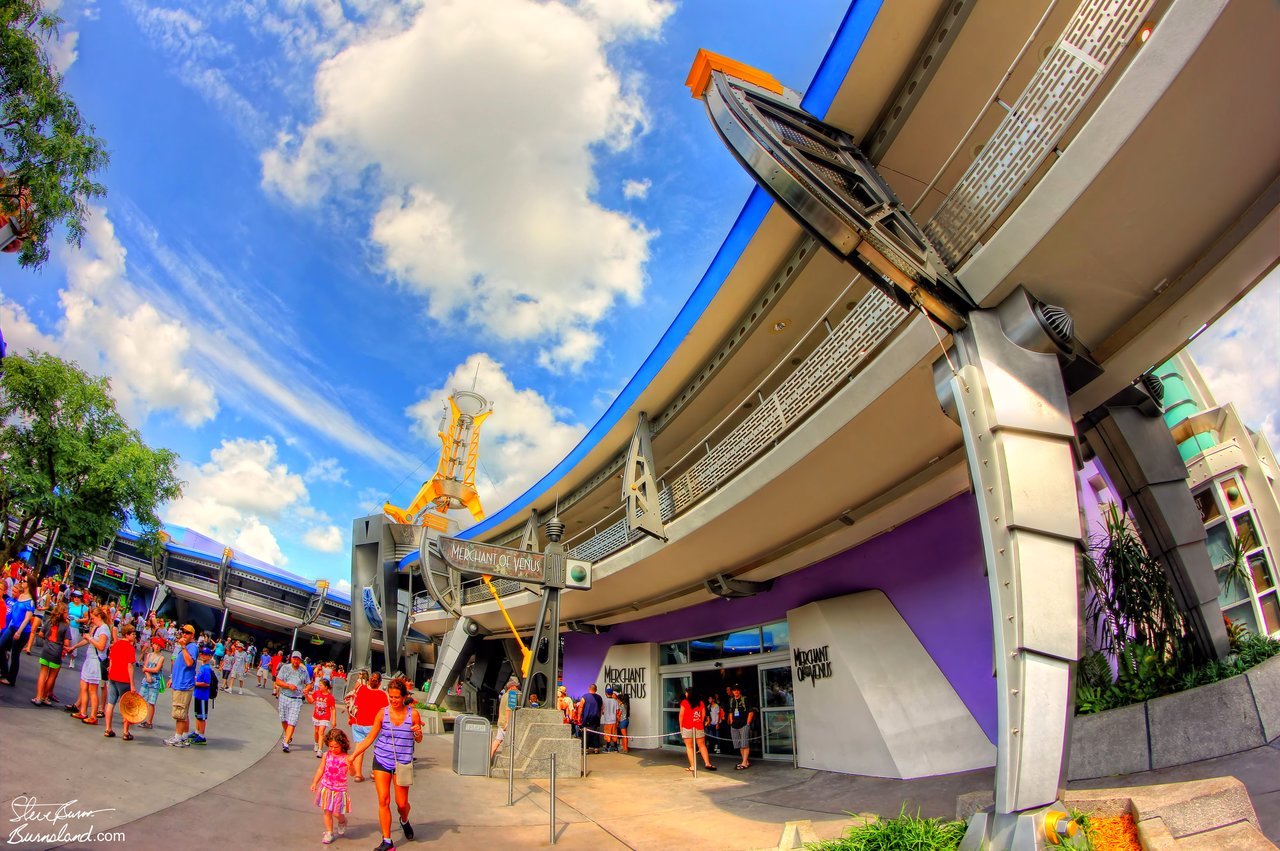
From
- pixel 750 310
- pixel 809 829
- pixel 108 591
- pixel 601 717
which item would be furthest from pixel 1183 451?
pixel 108 591

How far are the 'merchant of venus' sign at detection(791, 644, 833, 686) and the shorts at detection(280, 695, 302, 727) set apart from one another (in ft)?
28.3

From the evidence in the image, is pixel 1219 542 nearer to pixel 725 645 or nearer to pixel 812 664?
pixel 812 664

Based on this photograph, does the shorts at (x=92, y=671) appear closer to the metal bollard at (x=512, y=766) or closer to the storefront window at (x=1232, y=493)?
the metal bollard at (x=512, y=766)

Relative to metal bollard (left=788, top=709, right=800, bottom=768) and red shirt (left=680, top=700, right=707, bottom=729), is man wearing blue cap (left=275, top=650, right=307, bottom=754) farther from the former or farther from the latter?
metal bollard (left=788, top=709, right=800, bottom=768)

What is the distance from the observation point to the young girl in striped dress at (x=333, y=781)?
5.68 meters

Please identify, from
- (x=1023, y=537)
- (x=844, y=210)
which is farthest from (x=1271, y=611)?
(x=844, y=210)

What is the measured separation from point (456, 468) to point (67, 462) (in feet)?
44.4

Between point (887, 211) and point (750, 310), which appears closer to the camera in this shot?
point (887, 211)

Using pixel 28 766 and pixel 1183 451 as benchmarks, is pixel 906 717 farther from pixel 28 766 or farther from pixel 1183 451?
pixel 28 766

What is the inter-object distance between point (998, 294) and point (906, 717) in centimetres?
666

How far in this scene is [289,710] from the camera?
10445mm

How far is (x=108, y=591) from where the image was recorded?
156 feet

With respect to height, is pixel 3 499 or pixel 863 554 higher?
pixel 3 499

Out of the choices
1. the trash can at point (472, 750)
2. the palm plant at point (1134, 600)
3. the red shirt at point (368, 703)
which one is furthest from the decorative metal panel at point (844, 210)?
the trash can at point (472, 750)
